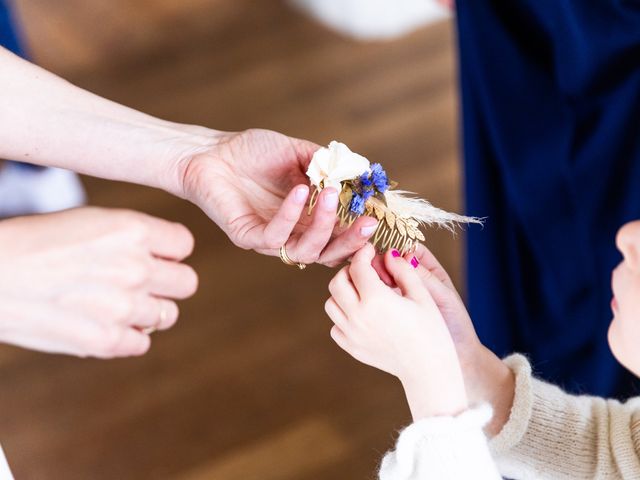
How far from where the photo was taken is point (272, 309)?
2.45m

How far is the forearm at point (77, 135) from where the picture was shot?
4.74 ft

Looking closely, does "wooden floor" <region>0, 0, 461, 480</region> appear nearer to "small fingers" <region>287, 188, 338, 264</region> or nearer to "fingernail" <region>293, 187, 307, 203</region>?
"small fingers" <region>287, 188, 338, 264</region>

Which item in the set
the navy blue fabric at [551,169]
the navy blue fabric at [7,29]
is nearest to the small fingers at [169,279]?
the navy blue fabric at [551,169]

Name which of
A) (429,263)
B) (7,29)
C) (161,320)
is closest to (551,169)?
(429,263)

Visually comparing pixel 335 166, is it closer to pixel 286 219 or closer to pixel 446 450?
pixel 286 219

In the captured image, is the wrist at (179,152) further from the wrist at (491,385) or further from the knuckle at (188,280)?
the wrist at (491,385)

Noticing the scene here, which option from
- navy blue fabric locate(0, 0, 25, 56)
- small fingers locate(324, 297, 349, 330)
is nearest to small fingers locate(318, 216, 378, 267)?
small fingers locate(324, 297, 349, 330)

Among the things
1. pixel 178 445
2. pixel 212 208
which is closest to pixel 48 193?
pixel 178 445

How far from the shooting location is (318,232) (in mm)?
1233

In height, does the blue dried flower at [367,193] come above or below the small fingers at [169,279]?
below

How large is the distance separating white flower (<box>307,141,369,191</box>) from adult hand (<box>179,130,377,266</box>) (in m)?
0.06

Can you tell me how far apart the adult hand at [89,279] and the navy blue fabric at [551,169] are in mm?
623

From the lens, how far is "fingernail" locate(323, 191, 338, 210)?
1188 mm

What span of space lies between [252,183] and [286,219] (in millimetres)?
218
